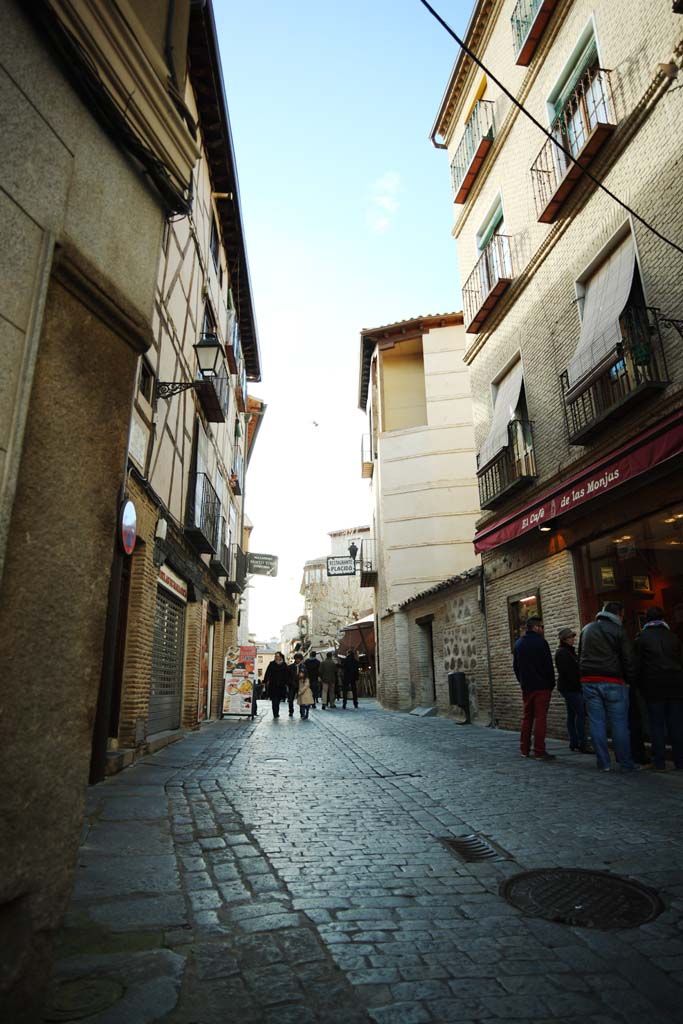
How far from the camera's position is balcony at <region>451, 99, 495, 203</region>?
43.8 feet

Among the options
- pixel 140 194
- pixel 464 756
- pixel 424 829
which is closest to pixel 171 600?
pixel 464 756

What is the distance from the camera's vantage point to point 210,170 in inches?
584

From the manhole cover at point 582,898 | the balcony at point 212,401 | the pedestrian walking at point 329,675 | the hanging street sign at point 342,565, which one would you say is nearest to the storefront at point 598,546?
the manhole cover at point 582,898

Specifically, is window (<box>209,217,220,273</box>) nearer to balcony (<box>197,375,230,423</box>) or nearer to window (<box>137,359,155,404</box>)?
balcony (<box>197,375,230,423</box>)

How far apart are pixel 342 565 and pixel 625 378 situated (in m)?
20.0

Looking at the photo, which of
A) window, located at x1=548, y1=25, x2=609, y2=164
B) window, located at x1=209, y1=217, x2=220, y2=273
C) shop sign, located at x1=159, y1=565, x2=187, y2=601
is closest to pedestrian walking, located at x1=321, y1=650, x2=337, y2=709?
shop sign, located at x1=159, y1=565, x2=187, y2=601

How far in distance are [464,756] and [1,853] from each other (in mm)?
6936

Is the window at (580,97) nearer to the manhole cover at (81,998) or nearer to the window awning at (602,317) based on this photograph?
the window awning at (602,317)

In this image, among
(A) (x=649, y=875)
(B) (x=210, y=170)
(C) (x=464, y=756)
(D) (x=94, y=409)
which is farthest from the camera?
(B) (x=210, y=170)

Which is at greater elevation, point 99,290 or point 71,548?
point 99,290

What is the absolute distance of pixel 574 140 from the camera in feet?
33.2

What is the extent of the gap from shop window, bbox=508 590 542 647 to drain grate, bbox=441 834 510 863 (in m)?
6.86

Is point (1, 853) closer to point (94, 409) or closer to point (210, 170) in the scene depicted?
point (94, 409)

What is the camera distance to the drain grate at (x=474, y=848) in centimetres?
386
